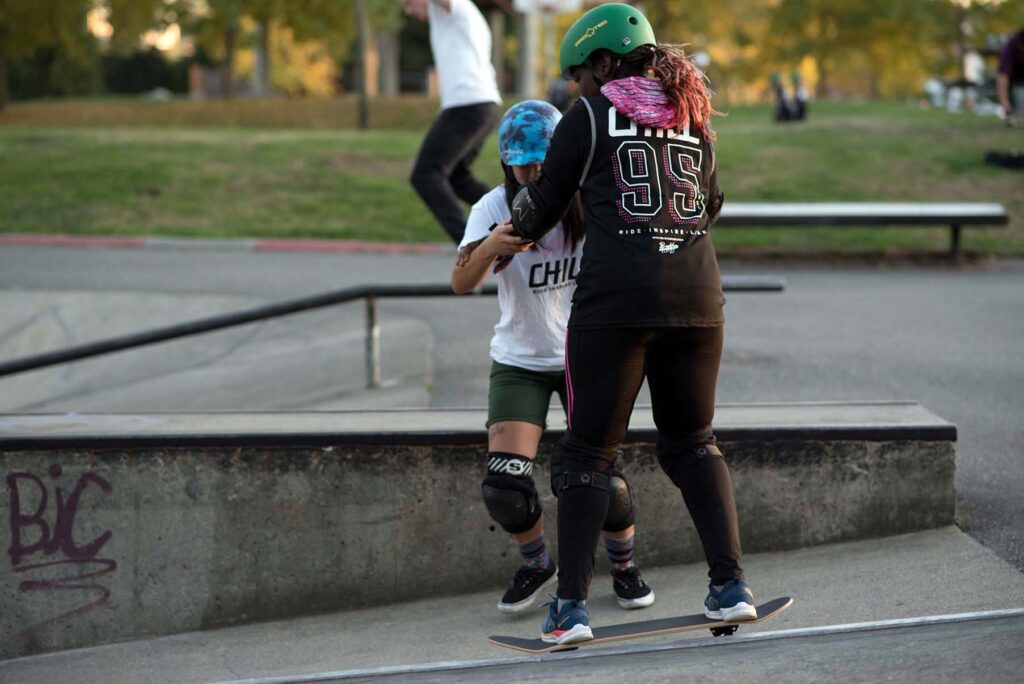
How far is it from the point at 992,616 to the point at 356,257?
9.93 meters

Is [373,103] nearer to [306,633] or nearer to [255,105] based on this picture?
[255,105]

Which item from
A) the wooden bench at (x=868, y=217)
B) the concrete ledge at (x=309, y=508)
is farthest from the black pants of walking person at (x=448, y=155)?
the wooden bench at (x=868, y=217)

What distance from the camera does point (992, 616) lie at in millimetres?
3670

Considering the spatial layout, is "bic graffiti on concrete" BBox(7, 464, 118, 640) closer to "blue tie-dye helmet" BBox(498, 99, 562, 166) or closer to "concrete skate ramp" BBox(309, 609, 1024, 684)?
"concrete skate ramp" BBox(309, 609, 1024, 684)

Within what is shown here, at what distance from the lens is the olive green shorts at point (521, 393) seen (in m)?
4.00

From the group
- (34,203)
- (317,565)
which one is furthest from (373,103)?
(317,565)

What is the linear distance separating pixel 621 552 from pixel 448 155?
2.99m

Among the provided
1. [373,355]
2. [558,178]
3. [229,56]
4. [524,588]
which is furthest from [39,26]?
[558,178]

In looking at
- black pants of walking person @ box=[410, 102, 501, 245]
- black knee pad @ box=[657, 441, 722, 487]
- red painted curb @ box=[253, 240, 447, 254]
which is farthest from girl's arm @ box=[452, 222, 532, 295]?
red painted curb @ box=[253, 240, 447, 254]

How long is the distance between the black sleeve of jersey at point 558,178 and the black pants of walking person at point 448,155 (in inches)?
120

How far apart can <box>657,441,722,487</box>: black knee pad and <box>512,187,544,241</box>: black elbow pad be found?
0.75 meters

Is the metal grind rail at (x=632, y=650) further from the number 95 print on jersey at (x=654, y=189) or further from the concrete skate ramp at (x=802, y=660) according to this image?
the number 95 print on jersey at (x=654, y=189)

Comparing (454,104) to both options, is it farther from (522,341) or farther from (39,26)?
(39,26)

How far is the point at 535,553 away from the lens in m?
4.31
